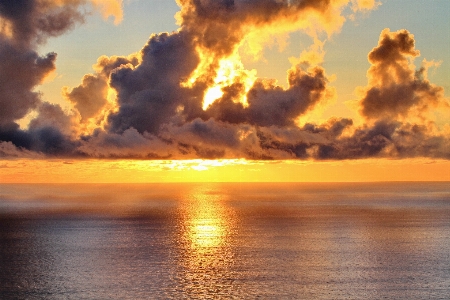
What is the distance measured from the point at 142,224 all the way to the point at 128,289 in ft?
279

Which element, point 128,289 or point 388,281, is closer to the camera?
point 128,289

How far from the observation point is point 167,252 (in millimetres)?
98625

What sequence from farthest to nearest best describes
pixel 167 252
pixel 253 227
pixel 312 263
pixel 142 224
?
pixel 142 224 → pixel 253 227 → pixel 167 252 → pixel 312 263

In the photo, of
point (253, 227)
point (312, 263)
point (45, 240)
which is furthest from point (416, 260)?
point (45, 240)

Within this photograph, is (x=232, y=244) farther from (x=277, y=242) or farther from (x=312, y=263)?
(x=312, y=263)

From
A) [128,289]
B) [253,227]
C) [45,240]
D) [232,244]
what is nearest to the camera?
[128,289]

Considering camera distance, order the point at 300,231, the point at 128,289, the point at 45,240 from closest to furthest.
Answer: the point at 128,289 → the point at 45,240 → the point at 300,231

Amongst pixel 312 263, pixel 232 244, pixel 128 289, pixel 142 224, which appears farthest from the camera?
pixel 142 224

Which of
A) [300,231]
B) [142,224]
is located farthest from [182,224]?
[300,231]

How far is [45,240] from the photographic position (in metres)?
116

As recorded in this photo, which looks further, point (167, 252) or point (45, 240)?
point (45, 240)

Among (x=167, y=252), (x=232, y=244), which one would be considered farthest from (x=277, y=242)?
(x=167, y=252)

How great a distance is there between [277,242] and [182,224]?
52031 mm

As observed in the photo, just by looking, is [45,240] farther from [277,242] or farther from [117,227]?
[277,242]
